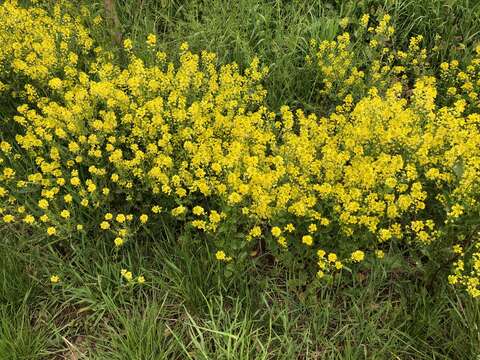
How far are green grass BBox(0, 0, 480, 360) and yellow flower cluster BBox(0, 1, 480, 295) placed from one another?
0.57ft

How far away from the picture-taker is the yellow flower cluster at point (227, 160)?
2.84 m

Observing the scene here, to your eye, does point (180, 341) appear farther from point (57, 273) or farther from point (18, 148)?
point (18, 148)

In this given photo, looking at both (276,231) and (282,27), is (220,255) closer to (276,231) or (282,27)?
(276,231)

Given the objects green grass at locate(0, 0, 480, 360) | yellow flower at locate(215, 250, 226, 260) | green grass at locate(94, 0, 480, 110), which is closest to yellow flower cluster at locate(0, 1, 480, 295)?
yellow flower at locate(215, 250, 226, 260)

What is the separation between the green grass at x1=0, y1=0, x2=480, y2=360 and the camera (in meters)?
2.77

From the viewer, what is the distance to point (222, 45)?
4.30 meters

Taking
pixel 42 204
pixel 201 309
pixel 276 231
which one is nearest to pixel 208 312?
pixel 201 309

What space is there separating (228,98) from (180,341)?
1749 mm

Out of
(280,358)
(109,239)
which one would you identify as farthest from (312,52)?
(280,358)

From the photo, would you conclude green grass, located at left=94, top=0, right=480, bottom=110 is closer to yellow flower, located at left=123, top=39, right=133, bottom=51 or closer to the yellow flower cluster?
the yellow flower cluster

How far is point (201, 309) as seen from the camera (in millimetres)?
2971

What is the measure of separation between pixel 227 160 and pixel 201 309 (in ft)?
2.88

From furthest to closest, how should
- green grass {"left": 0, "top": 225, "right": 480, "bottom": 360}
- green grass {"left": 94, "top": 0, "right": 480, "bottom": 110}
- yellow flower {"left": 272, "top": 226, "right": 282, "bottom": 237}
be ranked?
green grass {"left": 94, "top": 0, "right": 480, "bottom": 110} < green grass {"left": 0, "top": 225, "right": 480, "bottom": 360} < yellow flower {"left": 272, "top": 226, "right": 282, "bottom": 237}

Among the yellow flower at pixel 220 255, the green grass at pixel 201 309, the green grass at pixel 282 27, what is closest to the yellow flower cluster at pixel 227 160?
the yellow flower at pixel 220 255
